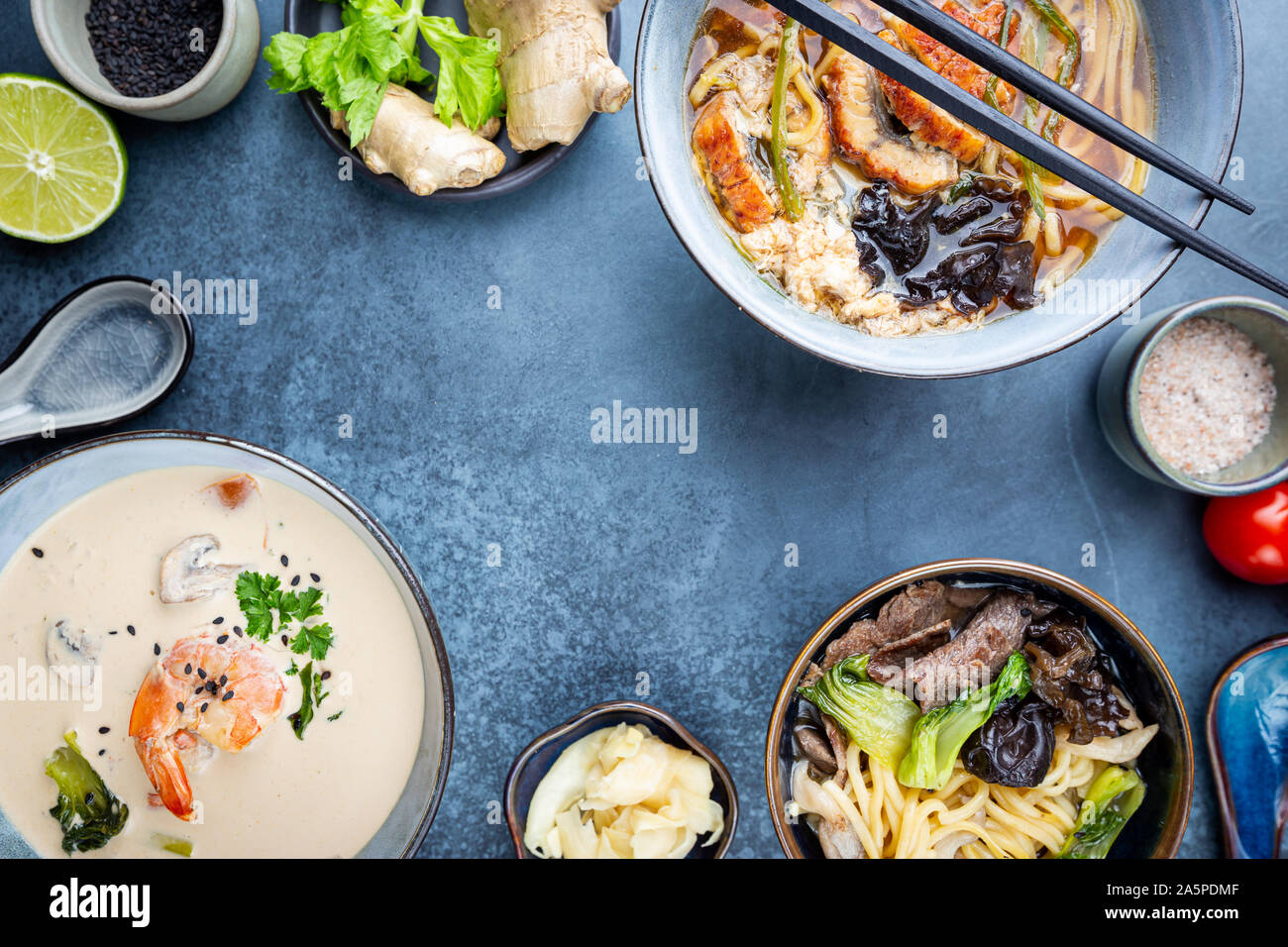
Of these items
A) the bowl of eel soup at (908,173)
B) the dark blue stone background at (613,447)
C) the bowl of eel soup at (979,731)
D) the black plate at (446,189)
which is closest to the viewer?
the bowl of eel soup at (908,173)

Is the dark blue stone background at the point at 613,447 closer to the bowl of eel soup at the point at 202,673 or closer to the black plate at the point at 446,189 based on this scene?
the black plate at the point at 446,189

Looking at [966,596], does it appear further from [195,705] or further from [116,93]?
[116,93]

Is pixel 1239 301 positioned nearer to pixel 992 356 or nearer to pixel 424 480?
pixel 992 356

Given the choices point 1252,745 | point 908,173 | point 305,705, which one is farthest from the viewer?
point 1252,745

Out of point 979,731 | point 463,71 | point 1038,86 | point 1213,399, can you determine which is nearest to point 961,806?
point 979,731

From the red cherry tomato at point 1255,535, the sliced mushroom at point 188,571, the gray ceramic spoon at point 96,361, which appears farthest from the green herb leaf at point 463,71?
the red cherry tomato at point 1255,535
